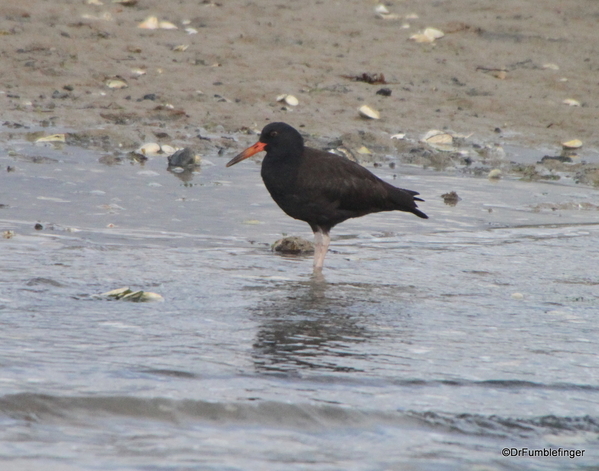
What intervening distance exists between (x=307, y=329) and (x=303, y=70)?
801cm

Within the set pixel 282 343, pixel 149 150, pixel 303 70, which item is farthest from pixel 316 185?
pixel 303 70

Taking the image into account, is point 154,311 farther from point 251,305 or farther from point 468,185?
point 468,185

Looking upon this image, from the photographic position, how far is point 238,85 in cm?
1138

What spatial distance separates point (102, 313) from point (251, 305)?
2.57 feet

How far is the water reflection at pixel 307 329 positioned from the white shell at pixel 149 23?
8543 millimetres

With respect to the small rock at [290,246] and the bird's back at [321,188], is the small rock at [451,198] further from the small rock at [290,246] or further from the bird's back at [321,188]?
the small rock at [290,246]

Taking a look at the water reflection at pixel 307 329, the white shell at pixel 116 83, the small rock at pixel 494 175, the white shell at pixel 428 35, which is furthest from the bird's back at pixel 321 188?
the white shell at pixel 428 35

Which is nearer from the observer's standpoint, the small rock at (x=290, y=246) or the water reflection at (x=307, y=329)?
the water reflection at (x=307, y=329)

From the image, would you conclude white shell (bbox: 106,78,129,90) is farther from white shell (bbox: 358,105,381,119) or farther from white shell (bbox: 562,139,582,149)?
white shell (bbox: 562,139,582,149)

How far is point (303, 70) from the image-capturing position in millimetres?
12062

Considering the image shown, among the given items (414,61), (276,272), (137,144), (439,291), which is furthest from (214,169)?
(414,61)

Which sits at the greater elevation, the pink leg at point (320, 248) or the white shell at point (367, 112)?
the white shell at point (367, 112)

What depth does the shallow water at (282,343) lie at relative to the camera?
3297mm

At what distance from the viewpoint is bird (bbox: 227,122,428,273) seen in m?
6.49
